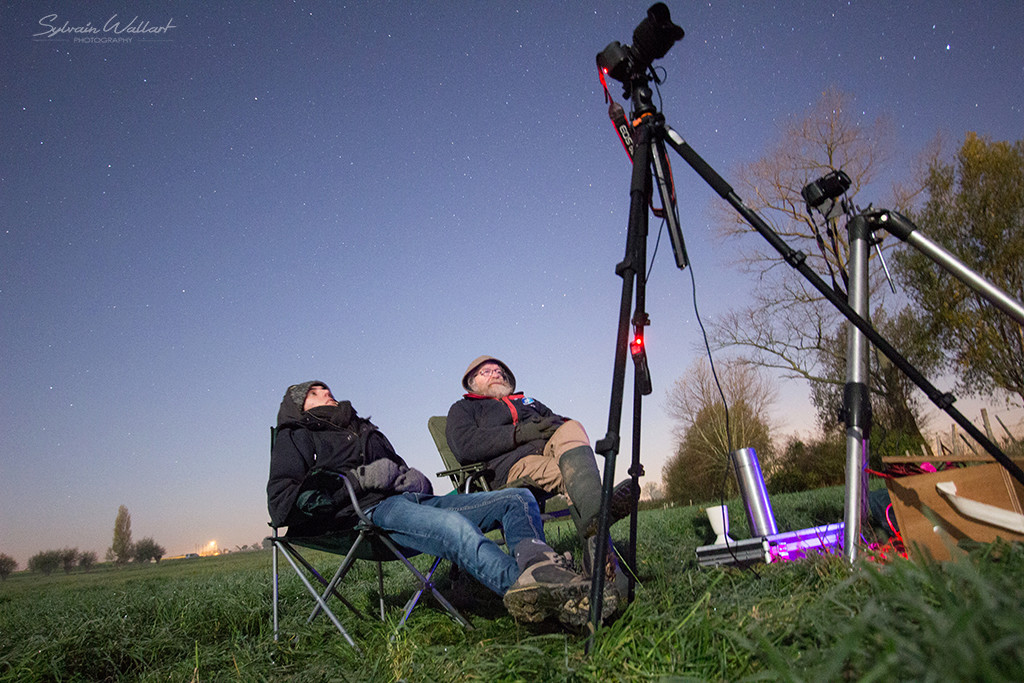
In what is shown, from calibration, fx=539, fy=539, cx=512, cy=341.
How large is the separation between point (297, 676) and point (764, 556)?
1.76 metres

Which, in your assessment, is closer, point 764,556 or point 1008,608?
point 1008,608

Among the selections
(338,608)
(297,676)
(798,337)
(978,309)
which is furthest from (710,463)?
(297,676)

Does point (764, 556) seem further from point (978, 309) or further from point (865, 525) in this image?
point (978, 309)

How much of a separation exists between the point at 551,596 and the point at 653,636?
0.54m

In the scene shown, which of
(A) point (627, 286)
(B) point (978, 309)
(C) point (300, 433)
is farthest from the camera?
(B) point (978, 309)

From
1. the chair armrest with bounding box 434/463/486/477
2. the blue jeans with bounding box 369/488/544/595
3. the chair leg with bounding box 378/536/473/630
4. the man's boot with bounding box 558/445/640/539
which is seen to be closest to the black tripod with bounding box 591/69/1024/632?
the man's boot with bounding box 558/445/640/539

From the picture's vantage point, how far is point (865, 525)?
182 cm

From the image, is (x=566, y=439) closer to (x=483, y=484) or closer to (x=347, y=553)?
(x=483, y=484)

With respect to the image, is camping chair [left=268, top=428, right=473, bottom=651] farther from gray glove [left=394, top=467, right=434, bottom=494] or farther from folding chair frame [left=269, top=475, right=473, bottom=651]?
gray glove [left=394, top=467, right=434, bottom=494]

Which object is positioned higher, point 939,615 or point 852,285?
point 852,285

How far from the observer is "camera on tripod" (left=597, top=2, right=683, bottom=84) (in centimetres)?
175

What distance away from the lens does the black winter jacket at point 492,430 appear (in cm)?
324

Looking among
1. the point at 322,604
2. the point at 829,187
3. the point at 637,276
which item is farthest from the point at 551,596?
the point at 829,187

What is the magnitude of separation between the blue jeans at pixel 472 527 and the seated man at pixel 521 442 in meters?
0.26
